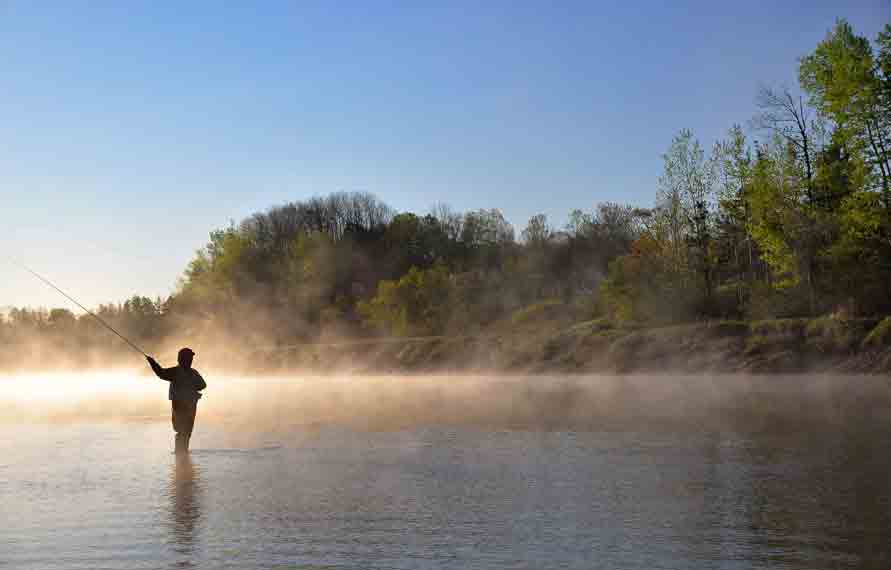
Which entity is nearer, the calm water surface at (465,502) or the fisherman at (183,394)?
the calm water surface at (465,502)

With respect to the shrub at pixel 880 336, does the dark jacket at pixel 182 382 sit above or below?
below

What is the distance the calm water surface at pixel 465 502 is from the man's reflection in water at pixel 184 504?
40 millimetres

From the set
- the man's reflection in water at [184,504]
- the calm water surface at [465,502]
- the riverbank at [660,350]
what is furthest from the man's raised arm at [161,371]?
the riverbank at [660,350]

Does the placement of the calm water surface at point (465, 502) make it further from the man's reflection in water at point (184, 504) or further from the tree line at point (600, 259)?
the tree line at point (600, 259)

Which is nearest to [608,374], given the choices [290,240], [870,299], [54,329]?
[870,299]

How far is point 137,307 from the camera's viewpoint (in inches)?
4729

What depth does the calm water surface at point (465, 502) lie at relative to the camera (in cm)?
834

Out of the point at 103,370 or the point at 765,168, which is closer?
the point at 765,168

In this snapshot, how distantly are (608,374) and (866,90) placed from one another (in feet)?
59.4

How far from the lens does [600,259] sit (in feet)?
340

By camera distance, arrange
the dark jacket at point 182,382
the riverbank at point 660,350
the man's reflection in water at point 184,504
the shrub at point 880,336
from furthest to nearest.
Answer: the riverbank at point 660,350 < the shrub at point 880,336 < the dark jacket at point 182,382 < the man's reflection in water at point 184,504

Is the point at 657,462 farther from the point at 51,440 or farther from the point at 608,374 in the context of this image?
the point at 608,374

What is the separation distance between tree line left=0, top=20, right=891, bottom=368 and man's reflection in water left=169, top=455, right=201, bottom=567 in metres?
35.5

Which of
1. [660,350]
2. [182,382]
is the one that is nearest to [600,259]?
[660,350]
